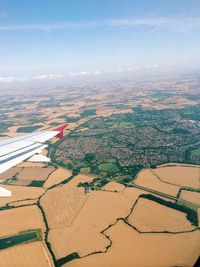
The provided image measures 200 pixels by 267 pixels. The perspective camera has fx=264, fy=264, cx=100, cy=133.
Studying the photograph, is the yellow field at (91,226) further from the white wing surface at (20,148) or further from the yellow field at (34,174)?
the yellow field at (34,174)

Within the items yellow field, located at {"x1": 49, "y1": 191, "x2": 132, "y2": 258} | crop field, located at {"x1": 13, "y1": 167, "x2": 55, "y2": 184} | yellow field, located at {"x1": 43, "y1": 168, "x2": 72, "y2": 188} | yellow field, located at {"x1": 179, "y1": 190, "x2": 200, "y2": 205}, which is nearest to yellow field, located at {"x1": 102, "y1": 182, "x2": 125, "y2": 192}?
yellow field, located at {"x1": 49, "y1": 191, "x2": 132, "y2": 258}

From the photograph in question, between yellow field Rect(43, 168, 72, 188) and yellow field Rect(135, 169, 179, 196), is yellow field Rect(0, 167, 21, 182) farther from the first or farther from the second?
yellow field Rect(135, 169, 179, 196)

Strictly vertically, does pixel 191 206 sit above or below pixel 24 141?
below

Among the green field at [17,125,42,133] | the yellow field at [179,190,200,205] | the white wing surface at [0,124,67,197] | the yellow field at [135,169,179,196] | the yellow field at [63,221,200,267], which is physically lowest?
the yellow field at [63,221,200,267]

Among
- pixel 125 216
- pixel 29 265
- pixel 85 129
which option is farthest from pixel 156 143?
pixel 29 265

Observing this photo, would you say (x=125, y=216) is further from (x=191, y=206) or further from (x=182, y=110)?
(x=182, y=110)
